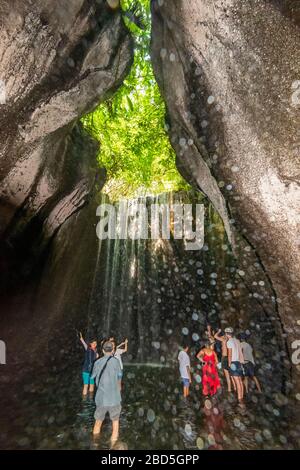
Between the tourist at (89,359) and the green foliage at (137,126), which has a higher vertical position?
the green foliage at (137,126)

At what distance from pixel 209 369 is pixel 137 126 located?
640 cm

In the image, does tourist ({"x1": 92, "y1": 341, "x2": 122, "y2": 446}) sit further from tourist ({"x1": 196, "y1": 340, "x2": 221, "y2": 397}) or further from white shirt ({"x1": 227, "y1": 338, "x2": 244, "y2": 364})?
white shirt ({"x1": 227, "y1": 338, "x2": 244, "y2": 364})

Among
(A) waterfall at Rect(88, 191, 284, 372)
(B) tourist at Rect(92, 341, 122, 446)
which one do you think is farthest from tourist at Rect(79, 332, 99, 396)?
(A) waterfall at Rect(88, 191, 284, 372)

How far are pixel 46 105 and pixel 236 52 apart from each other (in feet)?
10.0

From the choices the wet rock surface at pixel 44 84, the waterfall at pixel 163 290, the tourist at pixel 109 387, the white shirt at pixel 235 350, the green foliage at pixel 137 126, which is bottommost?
the tourist at pixel 109 387

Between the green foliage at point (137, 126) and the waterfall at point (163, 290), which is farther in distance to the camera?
the waterfall at point (163, 290)

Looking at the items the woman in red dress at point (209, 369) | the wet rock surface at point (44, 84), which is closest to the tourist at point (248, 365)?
the woman in red dress at point (209, 369)

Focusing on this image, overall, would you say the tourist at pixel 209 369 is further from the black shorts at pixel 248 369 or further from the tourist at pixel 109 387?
the tourist at pixel 109 387

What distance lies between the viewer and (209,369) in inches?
244

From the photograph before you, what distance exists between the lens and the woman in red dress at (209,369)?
6055 mm

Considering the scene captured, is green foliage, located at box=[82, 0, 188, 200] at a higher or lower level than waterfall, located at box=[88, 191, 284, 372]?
higher

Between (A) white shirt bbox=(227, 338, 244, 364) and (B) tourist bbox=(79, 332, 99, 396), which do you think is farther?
(B) tourist bbox=(79, 332, 99, 396)

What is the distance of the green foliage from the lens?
6.27 metres

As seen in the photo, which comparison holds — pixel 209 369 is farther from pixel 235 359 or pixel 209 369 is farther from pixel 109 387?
pixel 109 387
